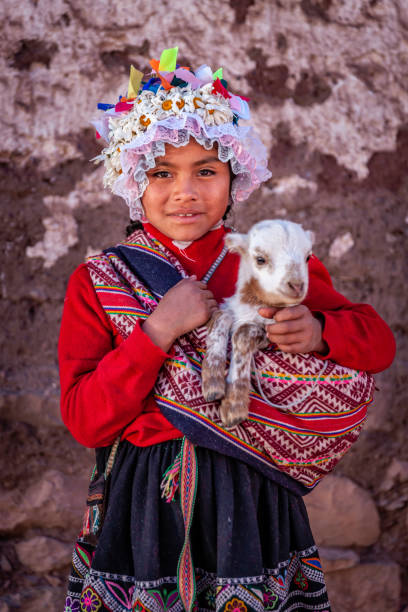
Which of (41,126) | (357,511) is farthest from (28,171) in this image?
(357,511)

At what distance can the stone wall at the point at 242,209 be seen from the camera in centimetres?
252

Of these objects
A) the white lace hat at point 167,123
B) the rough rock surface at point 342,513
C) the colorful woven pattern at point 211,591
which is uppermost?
the white lace hat at point 167,123

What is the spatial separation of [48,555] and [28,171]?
176 centimetres

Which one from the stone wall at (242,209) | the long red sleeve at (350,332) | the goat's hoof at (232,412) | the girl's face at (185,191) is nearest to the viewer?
the goat's hoof at (232,412)

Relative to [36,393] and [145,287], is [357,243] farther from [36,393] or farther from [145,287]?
[36,393]

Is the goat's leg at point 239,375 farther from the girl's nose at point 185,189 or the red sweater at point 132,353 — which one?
the girl's nose at point 185,189

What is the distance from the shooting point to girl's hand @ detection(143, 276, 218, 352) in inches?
53.7

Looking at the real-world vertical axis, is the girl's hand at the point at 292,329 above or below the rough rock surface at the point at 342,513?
above

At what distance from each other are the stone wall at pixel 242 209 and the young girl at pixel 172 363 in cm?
99

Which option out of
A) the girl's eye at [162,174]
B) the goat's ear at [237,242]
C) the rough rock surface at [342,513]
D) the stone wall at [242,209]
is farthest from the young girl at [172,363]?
the rough rock surface at [342,513]

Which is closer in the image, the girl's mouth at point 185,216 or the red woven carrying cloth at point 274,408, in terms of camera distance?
the red woven carrying cloth at point 274,408

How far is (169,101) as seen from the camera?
155 cm

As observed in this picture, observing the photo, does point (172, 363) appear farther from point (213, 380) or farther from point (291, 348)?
point (291, 348)

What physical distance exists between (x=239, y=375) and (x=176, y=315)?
21cm
